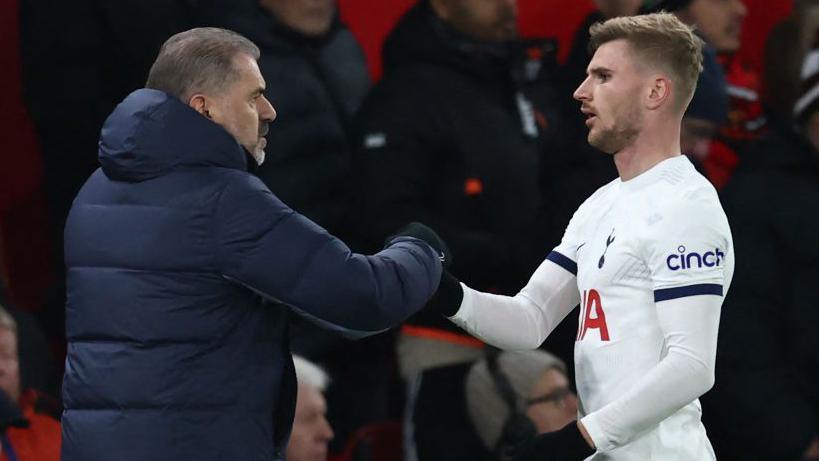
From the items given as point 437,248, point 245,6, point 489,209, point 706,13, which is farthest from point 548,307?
point 706,13

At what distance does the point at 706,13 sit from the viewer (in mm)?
6617

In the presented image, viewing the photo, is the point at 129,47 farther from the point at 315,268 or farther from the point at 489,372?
the point at 315,268

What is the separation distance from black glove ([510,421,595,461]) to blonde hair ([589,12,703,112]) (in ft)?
2.45

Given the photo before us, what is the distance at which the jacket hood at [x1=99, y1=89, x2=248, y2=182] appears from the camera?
3.81 metres

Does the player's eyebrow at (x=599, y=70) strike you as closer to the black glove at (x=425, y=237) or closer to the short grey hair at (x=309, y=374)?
the black glove at (x=425, y=237)

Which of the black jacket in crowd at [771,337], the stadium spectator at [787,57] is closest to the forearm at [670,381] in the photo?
the black jacket in crowd at [771,337]

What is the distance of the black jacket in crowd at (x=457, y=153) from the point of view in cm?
551

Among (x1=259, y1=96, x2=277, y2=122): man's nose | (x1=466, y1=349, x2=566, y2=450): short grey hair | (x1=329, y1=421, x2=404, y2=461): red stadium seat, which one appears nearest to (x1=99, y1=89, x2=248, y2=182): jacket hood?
(x1=259, y1=96, x2=277, y2=122): man's nose

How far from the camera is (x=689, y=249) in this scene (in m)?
3.74

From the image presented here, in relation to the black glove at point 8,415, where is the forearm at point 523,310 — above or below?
above

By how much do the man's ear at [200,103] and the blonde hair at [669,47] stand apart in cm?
90

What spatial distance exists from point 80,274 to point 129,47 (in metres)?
1.96

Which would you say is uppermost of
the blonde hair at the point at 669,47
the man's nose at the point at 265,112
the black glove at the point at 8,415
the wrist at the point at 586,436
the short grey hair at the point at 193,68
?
the blonde hair at the point at 669,47

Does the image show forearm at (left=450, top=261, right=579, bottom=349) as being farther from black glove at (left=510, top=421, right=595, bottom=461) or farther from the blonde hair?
the blonde hair
